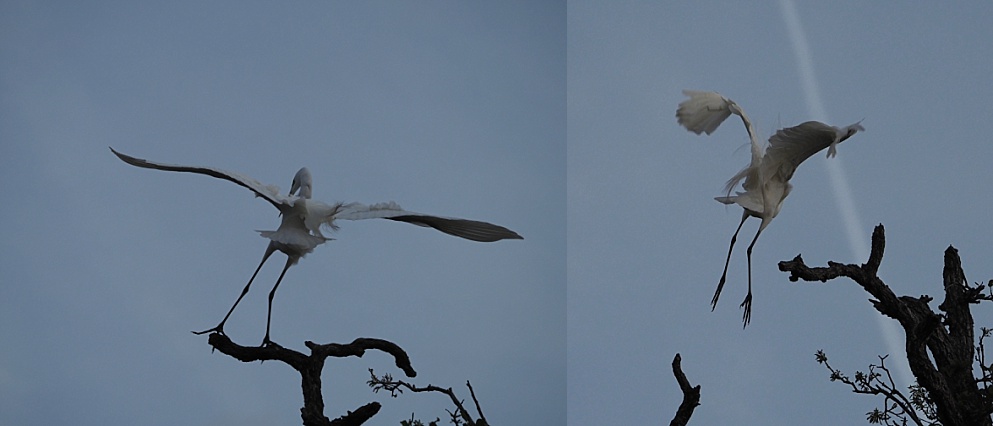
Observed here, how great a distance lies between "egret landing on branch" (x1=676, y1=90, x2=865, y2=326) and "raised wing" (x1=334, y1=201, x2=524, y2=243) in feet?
1.64

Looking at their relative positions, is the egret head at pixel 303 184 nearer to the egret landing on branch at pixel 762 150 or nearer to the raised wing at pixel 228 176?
the raised wing at pixel 228 176

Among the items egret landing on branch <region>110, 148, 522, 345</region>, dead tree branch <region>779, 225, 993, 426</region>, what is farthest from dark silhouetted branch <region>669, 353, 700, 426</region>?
egret landing on branch <region>110, 148, 522, 345</region>

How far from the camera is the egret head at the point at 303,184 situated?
6.80 feet

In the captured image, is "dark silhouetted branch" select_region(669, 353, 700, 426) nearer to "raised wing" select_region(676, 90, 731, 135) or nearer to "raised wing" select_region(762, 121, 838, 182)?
"raised wing" select_region(762, 121, 838, 182)

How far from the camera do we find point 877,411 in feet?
4.36

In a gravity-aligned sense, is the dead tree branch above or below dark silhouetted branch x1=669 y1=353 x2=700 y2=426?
above

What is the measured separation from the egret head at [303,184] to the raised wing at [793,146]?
3.27ft

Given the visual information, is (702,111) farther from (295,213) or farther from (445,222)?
(295,213)

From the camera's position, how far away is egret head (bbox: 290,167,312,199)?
207 centimetres

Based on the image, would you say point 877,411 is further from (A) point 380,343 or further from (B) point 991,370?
(A) point 380,343

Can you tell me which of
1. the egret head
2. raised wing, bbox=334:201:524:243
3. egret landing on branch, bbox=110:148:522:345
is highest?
the egret head

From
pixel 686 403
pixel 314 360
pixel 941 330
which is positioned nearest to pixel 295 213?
pixel 314 360

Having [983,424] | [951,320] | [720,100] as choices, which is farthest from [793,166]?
[983,424]

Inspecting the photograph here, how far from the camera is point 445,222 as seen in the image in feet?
4.99
